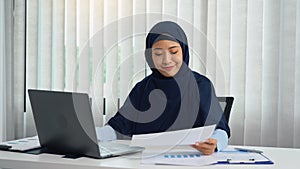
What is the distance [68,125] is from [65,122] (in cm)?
2

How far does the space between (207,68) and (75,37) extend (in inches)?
37.0

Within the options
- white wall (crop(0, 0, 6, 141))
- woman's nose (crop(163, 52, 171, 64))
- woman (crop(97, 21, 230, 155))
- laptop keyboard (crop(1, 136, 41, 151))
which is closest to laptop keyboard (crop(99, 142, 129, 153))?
woman (crop(97, 21, 230, 155))

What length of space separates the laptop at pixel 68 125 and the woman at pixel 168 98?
Result: 29 centimetres

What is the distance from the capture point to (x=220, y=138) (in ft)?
6.02

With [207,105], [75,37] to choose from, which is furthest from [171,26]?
[75,37]

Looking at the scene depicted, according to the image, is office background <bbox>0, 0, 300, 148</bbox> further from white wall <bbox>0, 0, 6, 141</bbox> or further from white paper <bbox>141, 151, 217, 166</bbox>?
white paper <bbox>141, 151, 217, 166</bbox>

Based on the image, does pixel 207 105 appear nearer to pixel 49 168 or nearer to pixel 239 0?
pixel 49 168

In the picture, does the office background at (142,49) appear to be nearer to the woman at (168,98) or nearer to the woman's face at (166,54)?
the woman at (168,98)

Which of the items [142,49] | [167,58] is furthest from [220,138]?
[142,49]

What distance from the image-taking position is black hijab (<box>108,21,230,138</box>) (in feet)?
6.54

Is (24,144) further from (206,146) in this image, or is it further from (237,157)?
(237,157)

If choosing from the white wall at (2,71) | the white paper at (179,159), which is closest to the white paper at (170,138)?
the white paper at (179,159)

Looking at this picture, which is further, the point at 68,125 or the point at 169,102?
the point at 169,102

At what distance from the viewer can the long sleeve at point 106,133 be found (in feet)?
6.69
